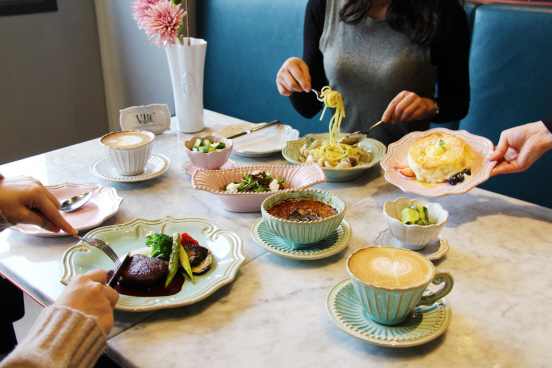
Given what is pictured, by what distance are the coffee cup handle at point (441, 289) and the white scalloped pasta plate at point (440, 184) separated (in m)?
0.51

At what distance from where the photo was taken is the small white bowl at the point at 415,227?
3.59 feet

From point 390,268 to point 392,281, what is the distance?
4 centimetres

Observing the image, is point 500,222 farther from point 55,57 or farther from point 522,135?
point 55,57

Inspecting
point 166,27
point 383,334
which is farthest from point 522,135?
point 166,27

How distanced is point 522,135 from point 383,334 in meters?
0.93

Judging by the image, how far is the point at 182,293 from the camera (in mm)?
982

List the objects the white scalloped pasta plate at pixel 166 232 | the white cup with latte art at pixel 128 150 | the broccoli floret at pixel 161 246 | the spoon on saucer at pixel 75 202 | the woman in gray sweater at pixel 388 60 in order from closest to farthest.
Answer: the white scalloped pasta plate at pixel 166 232
the broccoli floret at pixel 161 246
the spoon on saucer at pixel 75 202
the white cup with latte art at pixel 128 150
the woman in gray sweater at pixel 388 60

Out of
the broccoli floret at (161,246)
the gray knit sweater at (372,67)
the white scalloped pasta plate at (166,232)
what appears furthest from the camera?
the gray knit sweater at (372,67)

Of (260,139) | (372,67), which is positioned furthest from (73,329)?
(372,67)

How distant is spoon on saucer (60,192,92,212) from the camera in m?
1.34

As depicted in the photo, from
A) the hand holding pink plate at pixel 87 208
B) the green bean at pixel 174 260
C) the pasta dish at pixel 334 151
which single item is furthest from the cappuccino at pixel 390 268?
the hand holding pink plate at pixel 87 208

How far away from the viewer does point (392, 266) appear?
90 cm

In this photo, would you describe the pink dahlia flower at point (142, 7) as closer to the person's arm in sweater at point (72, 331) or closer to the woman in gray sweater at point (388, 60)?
the woman in gray sweater at point (388, 60)

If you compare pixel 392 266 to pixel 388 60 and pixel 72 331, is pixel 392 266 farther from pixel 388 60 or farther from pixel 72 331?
pixel 388 60
